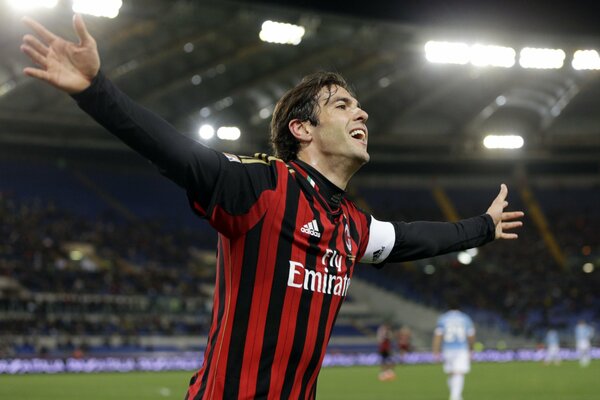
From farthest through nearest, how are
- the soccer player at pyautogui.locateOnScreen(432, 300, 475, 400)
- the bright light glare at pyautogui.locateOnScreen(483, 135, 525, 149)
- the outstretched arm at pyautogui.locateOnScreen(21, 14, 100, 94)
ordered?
1. the bright light glare at pyautogui.locateOnScreen(483, 135, 525, 149)
2. the soccer player at pyautogui.locateOnScreen(432, 300, 475, 400)
3. the outstretched arm at pyautogui.locateOnScreen(21, 14, 100, 94)

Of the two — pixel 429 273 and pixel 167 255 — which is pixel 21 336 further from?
pixel 429 273

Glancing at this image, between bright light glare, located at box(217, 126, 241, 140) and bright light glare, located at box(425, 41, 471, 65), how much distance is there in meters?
11.9

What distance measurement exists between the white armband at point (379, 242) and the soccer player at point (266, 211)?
0.26m

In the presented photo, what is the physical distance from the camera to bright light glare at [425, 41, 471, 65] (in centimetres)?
2598

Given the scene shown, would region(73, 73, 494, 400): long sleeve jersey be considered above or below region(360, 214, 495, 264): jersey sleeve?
below

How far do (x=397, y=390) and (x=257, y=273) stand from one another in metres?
16.0

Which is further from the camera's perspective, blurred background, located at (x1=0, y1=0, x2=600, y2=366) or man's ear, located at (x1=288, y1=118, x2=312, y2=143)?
blurred background, located at (x1=0, y1=0, x2=600, y2=366)

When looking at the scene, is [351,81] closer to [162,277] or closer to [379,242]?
[162,277]

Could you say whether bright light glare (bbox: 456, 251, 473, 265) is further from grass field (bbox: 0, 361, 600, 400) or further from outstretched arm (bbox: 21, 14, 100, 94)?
outstretched arm (bbox: 21, 14, 100, 94)

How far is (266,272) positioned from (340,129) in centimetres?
77

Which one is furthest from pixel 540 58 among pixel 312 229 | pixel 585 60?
pixel 312 229

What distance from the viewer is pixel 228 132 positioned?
118 ft

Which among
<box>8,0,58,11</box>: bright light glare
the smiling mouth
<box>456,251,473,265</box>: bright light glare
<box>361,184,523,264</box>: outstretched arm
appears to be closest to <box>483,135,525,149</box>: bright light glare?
<box>456,251,473,265</box>: bright light glare

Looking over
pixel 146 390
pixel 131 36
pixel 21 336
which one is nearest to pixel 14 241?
pixel 21 336
